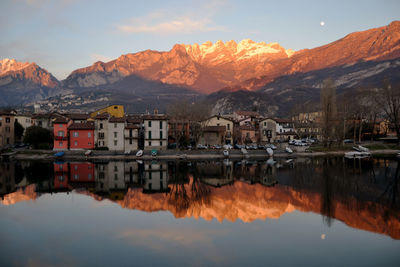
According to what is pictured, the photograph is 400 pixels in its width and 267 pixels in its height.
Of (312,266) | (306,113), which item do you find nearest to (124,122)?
(312,266)

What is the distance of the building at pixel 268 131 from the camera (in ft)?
313

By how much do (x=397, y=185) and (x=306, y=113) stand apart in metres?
92.0

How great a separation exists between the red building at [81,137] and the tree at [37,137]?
20.8ft

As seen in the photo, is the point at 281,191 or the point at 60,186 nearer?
the point at 281,191

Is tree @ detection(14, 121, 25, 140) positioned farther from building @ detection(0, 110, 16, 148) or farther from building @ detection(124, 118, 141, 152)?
building @ detection(124, 118, 141, 152)

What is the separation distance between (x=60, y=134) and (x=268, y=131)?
58120 millimetres

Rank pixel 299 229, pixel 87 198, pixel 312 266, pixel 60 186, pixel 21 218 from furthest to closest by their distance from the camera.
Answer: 1. pixel 60 186
2. pixel 87 198
3. pixel 21 218
4. pixel 299 229
5. pixel 312 266

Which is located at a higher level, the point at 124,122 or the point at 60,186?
the point at 124,122

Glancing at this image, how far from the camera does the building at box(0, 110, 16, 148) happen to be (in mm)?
83188

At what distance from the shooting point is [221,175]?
153 ft

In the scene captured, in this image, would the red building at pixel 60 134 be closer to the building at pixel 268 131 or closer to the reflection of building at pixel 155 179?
the reflection of building at pixel 155 179

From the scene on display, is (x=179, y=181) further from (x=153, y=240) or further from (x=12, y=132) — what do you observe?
(x=12, y=132)

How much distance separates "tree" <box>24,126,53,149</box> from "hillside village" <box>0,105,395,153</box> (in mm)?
2421

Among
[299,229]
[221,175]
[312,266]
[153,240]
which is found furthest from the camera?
[221,175]
